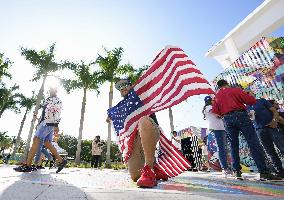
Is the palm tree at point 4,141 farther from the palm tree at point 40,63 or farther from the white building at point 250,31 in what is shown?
the white building at point 250,31

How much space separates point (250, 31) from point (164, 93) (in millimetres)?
13111

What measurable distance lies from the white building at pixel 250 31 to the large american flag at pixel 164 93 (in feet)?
37.3

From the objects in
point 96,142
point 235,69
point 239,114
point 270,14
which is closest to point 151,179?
point 239,114

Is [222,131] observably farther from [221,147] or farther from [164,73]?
[164,73]

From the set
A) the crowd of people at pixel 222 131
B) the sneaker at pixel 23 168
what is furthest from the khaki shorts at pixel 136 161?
the sneaker at pixel 23 168

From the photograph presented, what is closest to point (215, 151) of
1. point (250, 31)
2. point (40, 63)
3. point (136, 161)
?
point (250, 31)

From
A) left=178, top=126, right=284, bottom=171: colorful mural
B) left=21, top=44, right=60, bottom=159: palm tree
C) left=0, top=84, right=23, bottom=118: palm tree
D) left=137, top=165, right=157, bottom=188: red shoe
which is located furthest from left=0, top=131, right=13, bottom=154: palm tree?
left=137, top=165, right=157, bottom=188: red shoe

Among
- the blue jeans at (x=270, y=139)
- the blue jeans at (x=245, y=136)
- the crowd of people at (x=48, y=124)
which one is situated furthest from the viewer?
the crowd of people at (x=48, y=124)

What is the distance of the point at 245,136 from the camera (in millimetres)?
4141

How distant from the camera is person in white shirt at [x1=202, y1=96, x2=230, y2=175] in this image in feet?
17.2

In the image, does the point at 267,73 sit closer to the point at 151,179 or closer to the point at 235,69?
the point at 235,69

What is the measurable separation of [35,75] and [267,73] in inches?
838

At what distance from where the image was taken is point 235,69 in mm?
9453

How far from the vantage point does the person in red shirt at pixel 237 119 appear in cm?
404
